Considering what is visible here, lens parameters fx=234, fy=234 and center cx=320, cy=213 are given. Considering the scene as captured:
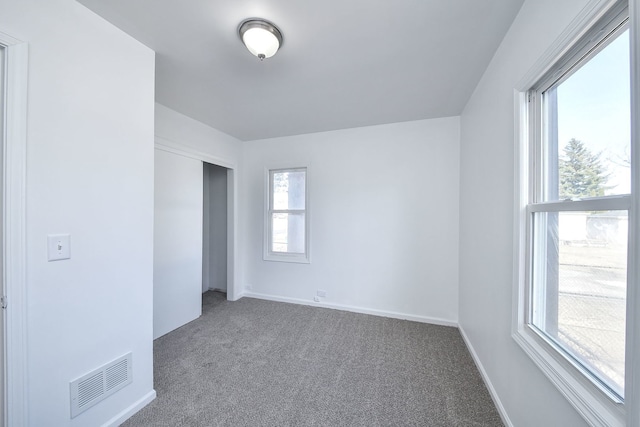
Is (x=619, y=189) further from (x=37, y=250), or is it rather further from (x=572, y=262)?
(x=37, y=250)

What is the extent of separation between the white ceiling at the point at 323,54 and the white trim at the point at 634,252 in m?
0.93

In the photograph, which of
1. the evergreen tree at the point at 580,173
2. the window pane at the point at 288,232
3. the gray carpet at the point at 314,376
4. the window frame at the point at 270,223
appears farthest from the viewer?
the window pane at the point at 288,232

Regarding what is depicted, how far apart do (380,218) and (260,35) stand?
239 centimetres

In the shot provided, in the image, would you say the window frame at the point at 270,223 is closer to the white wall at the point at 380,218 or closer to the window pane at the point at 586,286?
the white wall at the point at 380,218

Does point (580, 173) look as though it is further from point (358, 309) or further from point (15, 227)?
point (358, 309)

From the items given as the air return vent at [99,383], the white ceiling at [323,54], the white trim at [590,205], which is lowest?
the air return vent at [99,383]

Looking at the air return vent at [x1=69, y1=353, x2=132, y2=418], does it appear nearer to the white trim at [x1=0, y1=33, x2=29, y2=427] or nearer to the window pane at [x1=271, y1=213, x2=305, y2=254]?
the white trim at [x1=0, y1=33, x2=29, y2=427]

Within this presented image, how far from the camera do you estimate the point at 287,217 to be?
3730mm

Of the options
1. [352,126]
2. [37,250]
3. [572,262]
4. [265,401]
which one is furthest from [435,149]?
[37,250]

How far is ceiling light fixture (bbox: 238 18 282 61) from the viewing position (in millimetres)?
1455

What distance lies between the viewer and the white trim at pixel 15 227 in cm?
110

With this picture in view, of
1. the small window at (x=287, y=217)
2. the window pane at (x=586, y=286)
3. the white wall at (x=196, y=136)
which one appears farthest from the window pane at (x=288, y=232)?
the window pane at (x=586, y=286)

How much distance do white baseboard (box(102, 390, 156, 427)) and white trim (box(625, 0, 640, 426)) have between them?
246cm

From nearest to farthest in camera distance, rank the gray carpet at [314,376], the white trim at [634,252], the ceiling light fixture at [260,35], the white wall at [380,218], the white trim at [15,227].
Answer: the white trim at [634,252], the white trim at [15,227], the ceiling light fixture at [260,35], the gray carpet at [314,376], the white wall at [380,218]
